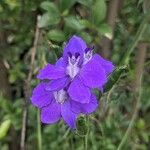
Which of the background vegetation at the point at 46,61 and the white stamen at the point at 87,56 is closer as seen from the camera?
the white stamen at the point at 87,56

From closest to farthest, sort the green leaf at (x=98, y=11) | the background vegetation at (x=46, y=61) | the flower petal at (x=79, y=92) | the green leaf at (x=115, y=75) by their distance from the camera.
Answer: the flower petal at (x=79, y=92), the green leaf at (x=115, y=75), the green leaf at (x=98, y=11), the background vegetation at (x=46, y=61)

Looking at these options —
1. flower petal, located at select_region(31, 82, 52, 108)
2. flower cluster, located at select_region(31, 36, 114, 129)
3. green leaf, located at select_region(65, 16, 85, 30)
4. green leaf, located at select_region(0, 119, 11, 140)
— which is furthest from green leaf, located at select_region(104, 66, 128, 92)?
green leaf, located at select_region(0, 119, 11, 140)

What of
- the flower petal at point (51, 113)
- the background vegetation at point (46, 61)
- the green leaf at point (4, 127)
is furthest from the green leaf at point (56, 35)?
the flower petal at point (51, 113)

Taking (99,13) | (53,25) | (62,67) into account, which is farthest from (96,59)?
(53,25)

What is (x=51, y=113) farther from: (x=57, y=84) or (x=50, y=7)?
(x=50, y=7)

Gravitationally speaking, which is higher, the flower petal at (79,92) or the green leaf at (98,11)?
the flower petal at (79,92)

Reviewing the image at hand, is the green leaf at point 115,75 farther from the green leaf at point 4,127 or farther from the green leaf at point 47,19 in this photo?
the green leaf at point 4,127

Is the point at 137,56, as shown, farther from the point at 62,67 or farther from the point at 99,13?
the point at 62,67

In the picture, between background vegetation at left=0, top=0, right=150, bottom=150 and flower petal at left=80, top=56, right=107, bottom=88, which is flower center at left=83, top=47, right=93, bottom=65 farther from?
background vegetation at left=0, top=0, right=150, bottom=150
